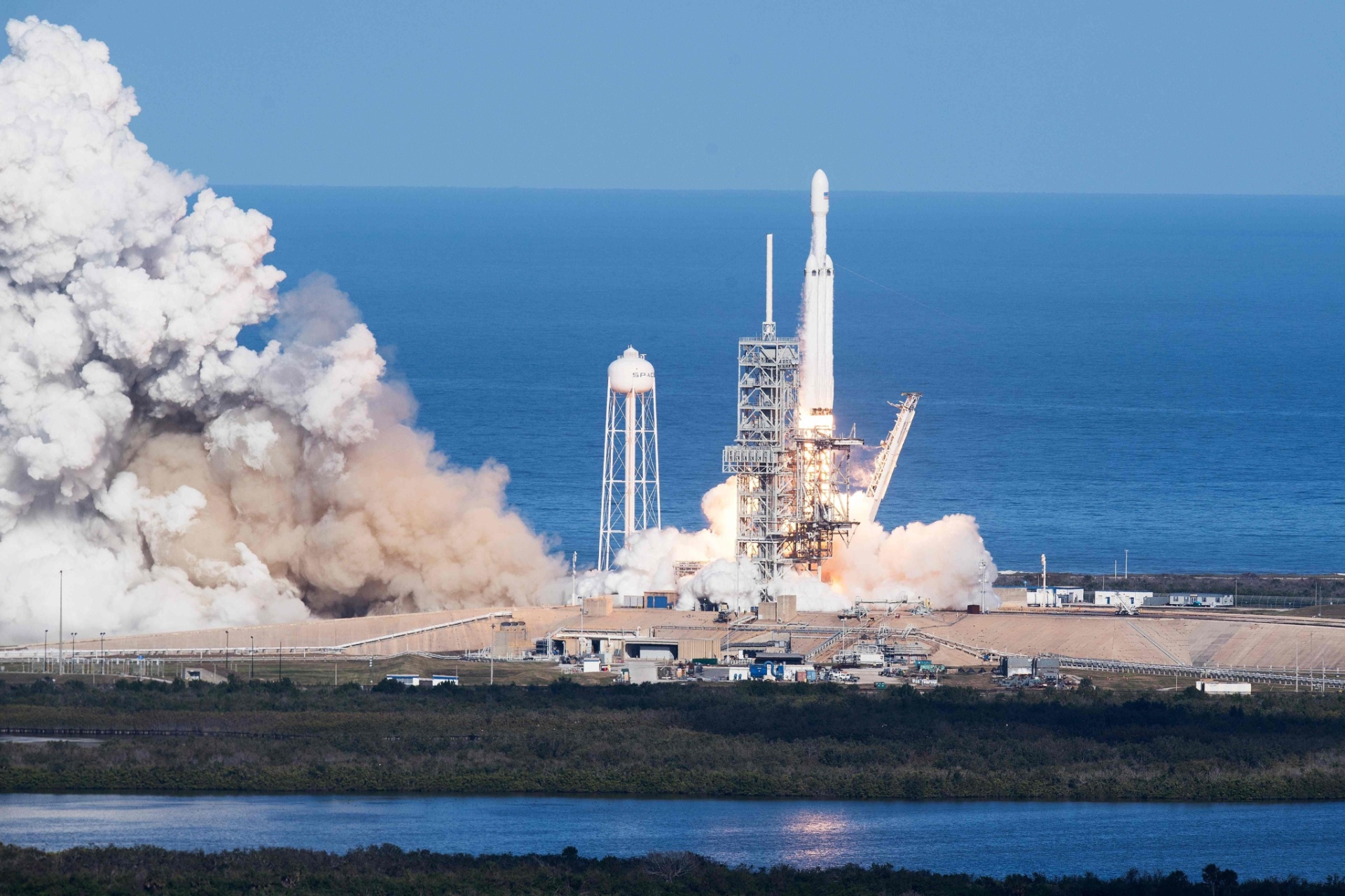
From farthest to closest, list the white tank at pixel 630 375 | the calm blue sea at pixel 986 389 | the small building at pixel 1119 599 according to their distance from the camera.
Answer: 1. the calm blue sea at pixel 986 389
2. the white tank at pixel 630 375
3. the small building at pixel 1119 599

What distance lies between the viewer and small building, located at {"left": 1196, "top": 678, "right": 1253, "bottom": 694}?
50438 mm

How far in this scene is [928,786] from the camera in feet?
146

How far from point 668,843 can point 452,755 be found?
6.13 m

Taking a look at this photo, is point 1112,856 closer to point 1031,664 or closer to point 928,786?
point 928,786

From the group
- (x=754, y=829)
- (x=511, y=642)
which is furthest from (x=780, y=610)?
(x=754, y=829)

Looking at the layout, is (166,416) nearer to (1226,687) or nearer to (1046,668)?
(1046,668)

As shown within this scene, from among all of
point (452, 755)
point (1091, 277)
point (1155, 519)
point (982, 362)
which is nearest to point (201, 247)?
point (452, 755)

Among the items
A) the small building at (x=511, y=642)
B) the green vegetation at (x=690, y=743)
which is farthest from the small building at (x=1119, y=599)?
the small building at (x=511, y=642)

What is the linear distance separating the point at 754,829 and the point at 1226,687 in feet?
43.1

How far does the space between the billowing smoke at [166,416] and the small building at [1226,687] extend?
16.5 m

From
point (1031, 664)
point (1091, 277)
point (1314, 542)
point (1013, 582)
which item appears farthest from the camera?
point (1091, 277)

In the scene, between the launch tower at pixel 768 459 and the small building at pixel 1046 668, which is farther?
the launch tower at pixel 768 459

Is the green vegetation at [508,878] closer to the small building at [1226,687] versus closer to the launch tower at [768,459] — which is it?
the small building at [1226,687]

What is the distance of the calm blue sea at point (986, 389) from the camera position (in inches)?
3142
